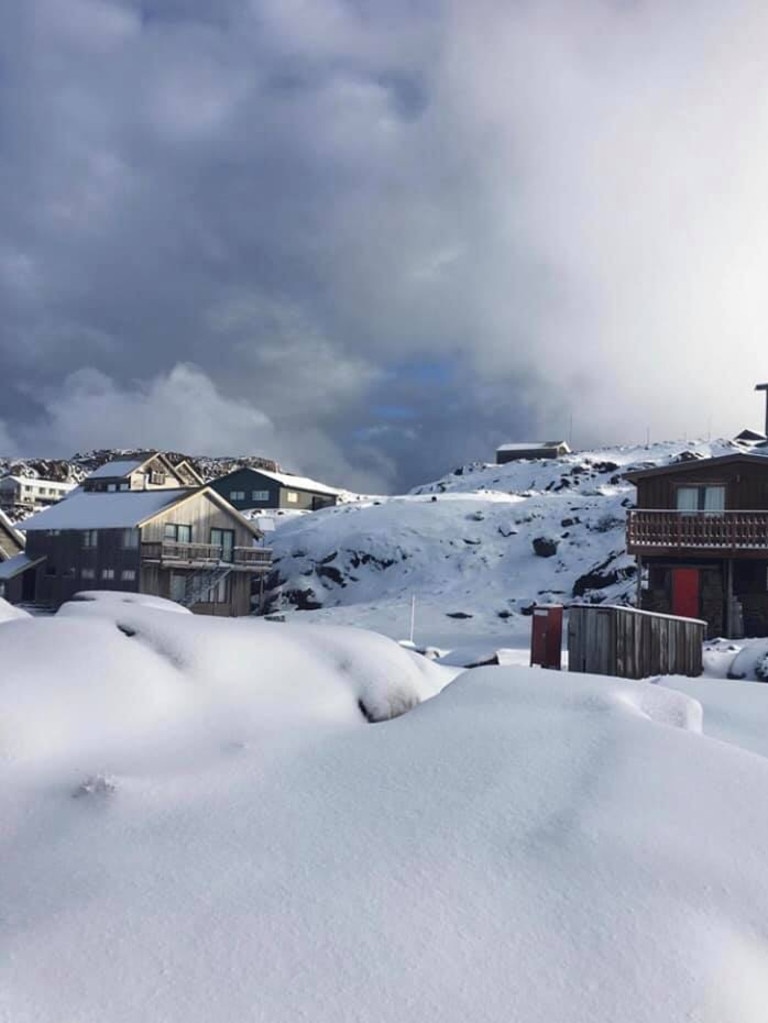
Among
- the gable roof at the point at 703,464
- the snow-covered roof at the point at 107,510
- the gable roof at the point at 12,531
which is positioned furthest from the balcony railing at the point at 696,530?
the gable roof at the point at 12,531

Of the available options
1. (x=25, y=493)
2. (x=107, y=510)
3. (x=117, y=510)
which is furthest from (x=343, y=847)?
(x=25, y=493)

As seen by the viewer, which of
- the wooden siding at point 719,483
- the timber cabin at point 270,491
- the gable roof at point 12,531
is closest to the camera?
the wooden siding at point 719,483

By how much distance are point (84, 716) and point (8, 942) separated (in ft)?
6.24

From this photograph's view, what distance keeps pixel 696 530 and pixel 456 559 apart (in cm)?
1869

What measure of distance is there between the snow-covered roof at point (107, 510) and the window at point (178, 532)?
114cm

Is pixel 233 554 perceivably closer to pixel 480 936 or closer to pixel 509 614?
pixel 509 614

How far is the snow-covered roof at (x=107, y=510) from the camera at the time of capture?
42031 mm

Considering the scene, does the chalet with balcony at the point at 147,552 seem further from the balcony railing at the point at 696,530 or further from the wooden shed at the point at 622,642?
the wooden shed at the point at 622,642

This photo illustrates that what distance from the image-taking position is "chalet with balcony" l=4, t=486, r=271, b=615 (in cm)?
4088

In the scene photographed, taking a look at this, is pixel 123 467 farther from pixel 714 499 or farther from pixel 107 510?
pixel 714 499

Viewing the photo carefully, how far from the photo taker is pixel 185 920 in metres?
3.56

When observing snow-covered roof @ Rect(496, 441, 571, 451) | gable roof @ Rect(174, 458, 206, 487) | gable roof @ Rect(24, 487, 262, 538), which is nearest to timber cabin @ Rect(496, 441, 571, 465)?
snow-covered roof @ Rect(496, 441, 571, 451)

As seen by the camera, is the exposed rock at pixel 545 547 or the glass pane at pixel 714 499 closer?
the glass pane at pixel 714 499

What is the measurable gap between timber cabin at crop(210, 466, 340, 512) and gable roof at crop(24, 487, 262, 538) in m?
24.8
